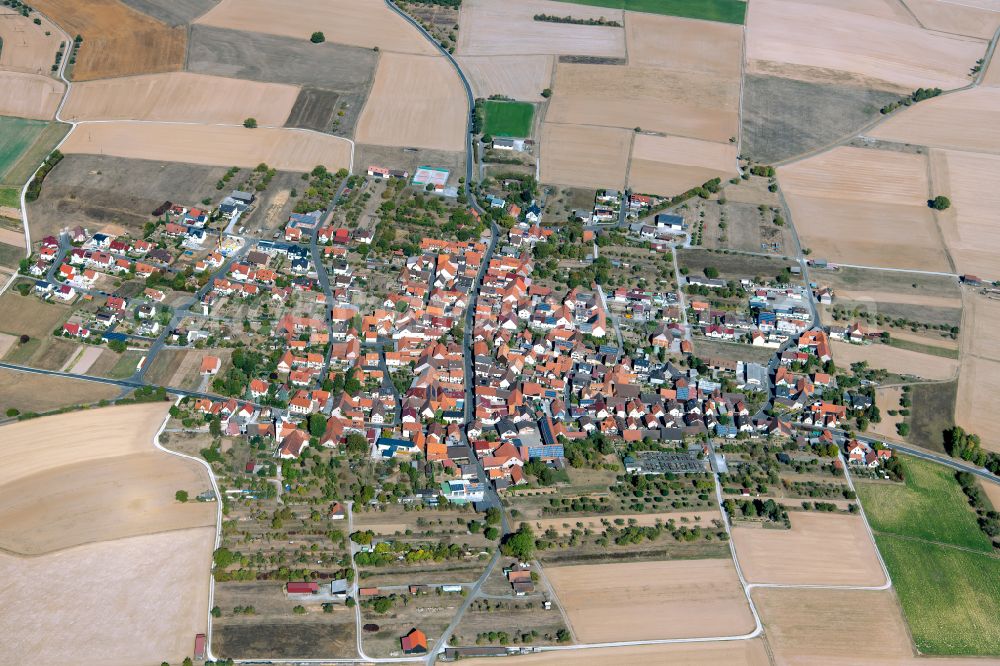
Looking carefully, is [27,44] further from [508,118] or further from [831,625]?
[831,625]

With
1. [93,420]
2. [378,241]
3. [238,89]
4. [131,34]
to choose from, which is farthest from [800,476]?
[131,34]

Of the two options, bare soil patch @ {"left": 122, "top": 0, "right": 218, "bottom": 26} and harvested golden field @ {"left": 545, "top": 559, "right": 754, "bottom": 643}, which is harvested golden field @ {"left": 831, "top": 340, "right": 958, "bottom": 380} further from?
bare soil patch @ {"left": 122, "top": 0, "right": 218, "bottom": 26}

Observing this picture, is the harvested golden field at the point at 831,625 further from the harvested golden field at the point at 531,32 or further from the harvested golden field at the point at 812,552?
the harvested golden field at the point at 531,32

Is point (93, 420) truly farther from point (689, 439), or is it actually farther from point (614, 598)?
point (689, 439)

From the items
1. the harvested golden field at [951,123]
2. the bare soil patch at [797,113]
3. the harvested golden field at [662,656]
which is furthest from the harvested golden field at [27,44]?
the harvested golden field at [951,123]

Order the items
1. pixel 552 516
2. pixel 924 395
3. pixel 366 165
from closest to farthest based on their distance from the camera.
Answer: pixel 552 516 < pixel 924 395 < pixel 366 165

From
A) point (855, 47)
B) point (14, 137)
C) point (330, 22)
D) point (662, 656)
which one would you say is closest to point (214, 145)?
point (14, 137)
